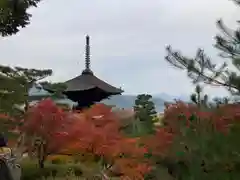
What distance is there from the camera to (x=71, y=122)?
13.1m

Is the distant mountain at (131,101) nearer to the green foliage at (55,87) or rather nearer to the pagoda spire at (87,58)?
the pagoda spire at (87,58)

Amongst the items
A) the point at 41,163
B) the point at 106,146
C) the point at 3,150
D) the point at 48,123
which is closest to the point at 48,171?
the point at 41,163

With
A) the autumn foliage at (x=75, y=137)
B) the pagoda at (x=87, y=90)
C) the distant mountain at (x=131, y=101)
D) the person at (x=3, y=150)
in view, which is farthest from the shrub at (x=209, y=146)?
the pagoda at (x=87, y=90)

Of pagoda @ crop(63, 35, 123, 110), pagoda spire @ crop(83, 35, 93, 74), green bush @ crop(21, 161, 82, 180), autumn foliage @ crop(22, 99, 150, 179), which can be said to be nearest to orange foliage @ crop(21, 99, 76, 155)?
autumn foliage @ crop(22, 99, 150, 179)

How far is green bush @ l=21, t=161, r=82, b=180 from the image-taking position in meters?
13.7

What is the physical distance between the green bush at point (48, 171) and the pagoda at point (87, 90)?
26.1ft

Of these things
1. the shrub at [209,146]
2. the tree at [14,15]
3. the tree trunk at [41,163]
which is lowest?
the tree trunk at [41,163]

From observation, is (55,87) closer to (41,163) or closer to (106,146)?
(41,163)

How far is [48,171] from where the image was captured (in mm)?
14023

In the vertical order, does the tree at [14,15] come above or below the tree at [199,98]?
above

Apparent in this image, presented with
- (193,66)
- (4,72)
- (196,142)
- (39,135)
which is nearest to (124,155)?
(39,135)

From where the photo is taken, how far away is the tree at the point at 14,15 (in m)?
7.71

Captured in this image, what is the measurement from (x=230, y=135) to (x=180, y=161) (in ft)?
2.94

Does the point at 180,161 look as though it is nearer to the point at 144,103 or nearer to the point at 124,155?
the point at 124,155
